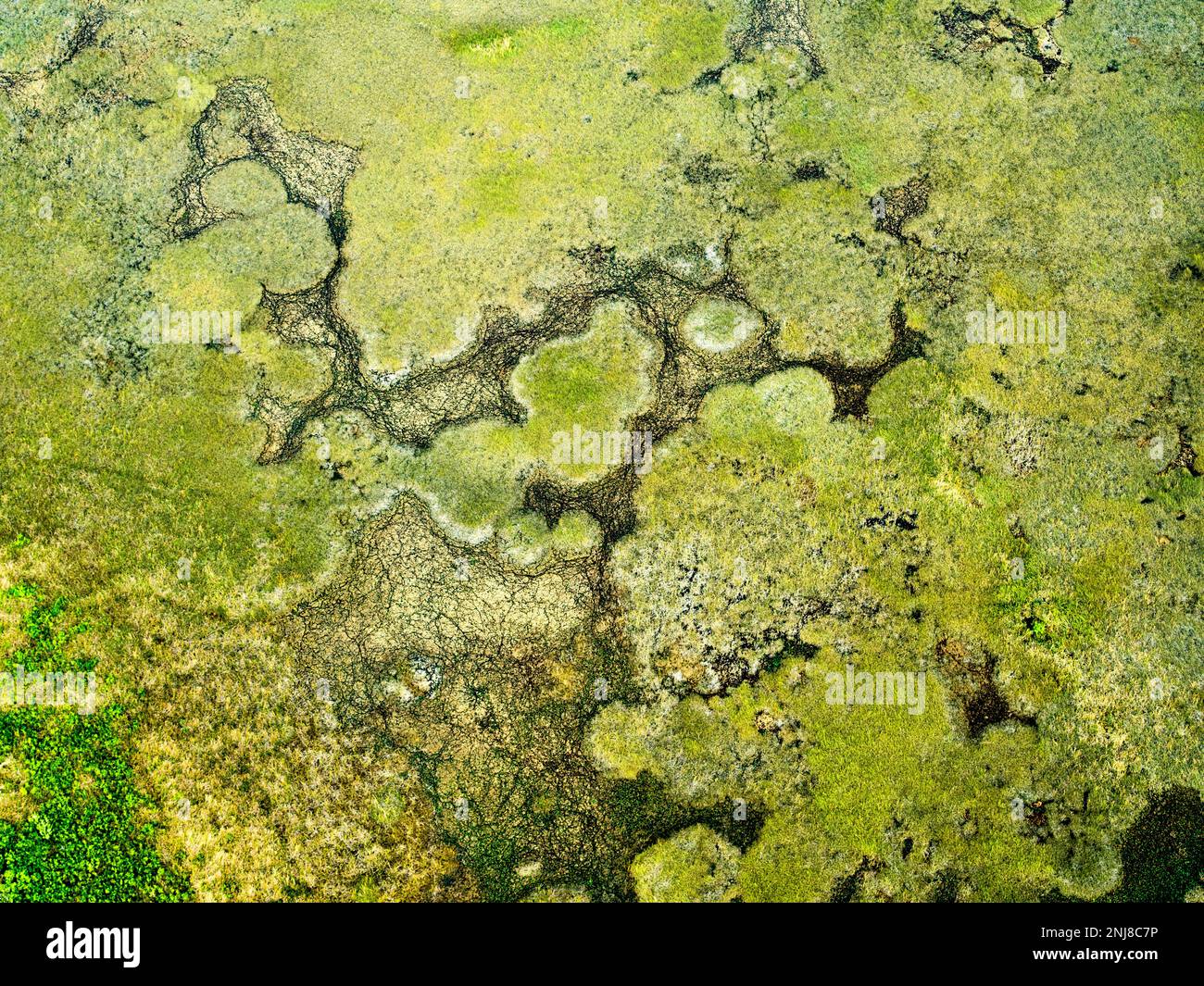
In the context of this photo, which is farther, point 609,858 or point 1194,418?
→ point 1194,418

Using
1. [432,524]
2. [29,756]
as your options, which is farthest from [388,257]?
[29,756]

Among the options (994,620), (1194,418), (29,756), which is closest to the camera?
(29,756)

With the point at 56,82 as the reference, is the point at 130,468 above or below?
below

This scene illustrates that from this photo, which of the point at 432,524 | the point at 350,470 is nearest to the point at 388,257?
the point at 350,470

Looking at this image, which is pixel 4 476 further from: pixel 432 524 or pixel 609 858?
pixel 609 858
